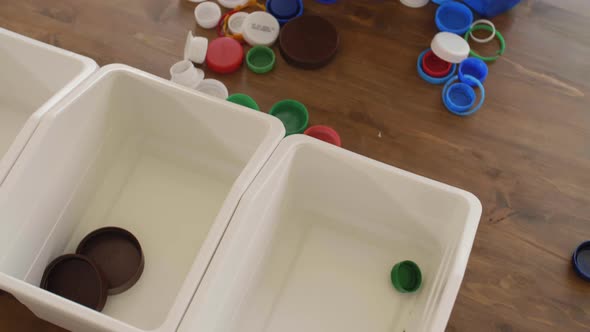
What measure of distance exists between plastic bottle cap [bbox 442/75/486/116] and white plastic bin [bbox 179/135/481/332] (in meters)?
0.38

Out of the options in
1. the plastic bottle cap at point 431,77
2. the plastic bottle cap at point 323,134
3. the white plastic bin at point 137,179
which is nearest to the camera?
the white plastic bin at point 137,179

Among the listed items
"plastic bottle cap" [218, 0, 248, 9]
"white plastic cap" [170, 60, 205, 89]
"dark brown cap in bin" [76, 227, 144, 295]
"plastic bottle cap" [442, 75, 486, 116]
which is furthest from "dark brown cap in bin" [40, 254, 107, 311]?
"plastic bottle cap" [442, 75, 486, 116]

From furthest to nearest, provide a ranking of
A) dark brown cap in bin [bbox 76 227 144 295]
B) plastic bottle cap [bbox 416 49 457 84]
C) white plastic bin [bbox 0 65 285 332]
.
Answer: plastic bottle cap [bbox 416 49 457 84], dark brown cap in bin [bbox 76 227 144 295], white plastic bin [bbox 0 65 285 332]

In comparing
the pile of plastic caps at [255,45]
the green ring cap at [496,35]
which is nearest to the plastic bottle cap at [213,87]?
the pile of plastic caps at [255,45]

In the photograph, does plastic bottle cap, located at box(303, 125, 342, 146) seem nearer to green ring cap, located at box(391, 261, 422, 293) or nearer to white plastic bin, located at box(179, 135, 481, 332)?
white plastic bin, located at box(179, 135, 481, 332)

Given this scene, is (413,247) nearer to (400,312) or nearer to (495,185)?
(400,312)

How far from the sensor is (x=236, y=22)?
4.46 feet

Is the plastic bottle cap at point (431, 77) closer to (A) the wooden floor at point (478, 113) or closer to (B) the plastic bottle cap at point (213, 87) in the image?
(A) the wooden floor at point (478, 113)

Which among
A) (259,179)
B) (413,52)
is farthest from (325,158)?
(413,52)

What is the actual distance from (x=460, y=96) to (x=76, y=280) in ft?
3.04

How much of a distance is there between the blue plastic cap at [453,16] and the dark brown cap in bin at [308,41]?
28 centimetres

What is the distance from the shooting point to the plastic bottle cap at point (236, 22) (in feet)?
4.41

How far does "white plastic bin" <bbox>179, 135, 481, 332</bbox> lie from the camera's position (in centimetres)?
92

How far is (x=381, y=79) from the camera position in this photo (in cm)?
132
